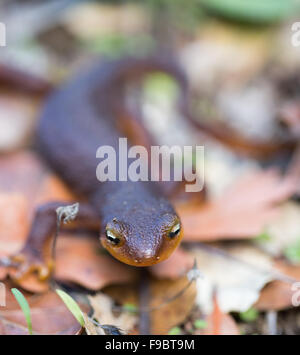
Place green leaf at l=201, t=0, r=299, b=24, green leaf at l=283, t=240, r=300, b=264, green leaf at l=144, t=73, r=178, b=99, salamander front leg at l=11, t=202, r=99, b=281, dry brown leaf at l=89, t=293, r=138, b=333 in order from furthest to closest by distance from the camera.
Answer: green leaf at l=201, t=0, r=299, b=24
green leaf at l=144, t=73, r=178, b=99
green leaf at l=283, t=240, r=300, b=264
salamander front leg at l=11, t=202, r=99, b=281
dry brown leaf at l=89, t=293, r=138, b=333

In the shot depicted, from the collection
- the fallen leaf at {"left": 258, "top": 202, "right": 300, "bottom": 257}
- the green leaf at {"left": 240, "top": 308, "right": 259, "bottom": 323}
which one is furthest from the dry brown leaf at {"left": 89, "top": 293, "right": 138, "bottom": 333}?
the fallen leaf at {"left": 258, "top": 202, "right": 300, "bottom": 257}

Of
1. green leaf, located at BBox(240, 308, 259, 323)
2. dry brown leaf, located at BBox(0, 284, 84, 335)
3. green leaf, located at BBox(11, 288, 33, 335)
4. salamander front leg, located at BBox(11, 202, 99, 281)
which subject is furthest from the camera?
salamander front leg, located at BBox(11, 202, 99, 281)

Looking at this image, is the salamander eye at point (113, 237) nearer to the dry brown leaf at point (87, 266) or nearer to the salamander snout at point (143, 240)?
the salamander snout at point (143, 240)

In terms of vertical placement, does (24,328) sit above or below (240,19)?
below

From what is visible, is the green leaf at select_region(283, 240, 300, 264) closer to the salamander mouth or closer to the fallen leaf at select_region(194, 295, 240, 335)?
the fallen leaf at select_region(194, 295, 240, 335)
